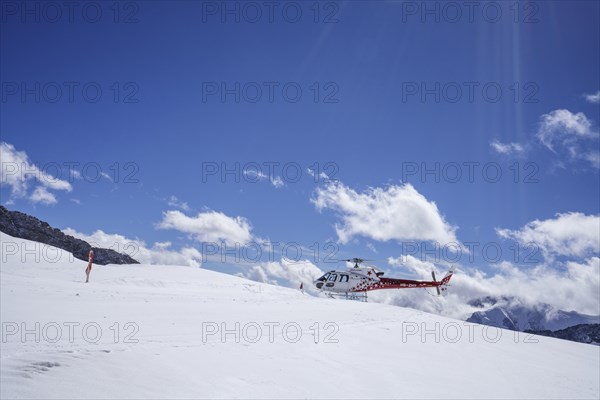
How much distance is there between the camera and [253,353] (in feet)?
23.7

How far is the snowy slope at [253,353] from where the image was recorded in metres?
5.46

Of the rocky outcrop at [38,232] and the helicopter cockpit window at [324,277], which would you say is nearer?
the helicopter cockpit window at [324,277]

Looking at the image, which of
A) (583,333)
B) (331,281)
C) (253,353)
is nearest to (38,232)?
(331,281)

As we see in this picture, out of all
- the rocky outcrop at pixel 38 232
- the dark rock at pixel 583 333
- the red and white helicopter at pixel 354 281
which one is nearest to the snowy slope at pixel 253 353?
the red and white helicopter at pixel 354 281

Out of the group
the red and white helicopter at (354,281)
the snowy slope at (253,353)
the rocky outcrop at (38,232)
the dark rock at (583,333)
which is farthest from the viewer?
the dark rock at (583,333)

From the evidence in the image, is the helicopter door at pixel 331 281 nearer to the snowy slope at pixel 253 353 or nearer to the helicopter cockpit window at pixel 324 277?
the helicopter cockpit window at pixel 324 277

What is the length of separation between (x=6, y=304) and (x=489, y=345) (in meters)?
13.1

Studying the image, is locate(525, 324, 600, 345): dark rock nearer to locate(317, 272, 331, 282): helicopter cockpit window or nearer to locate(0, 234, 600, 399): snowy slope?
locate(317, 272, 331, 282): helicopter cockpit window

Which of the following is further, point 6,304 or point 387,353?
point 6,304

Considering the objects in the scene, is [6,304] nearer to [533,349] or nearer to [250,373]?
[250,373]

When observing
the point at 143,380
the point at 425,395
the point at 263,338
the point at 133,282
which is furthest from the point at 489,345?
the point at 133,282

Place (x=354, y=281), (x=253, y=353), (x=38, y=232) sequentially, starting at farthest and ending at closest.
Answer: (x=38, y=232)
(x=354, y=281)
(x=253, y=353)

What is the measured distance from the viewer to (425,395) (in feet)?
21.3

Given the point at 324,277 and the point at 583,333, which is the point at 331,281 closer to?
the point at 324,277
